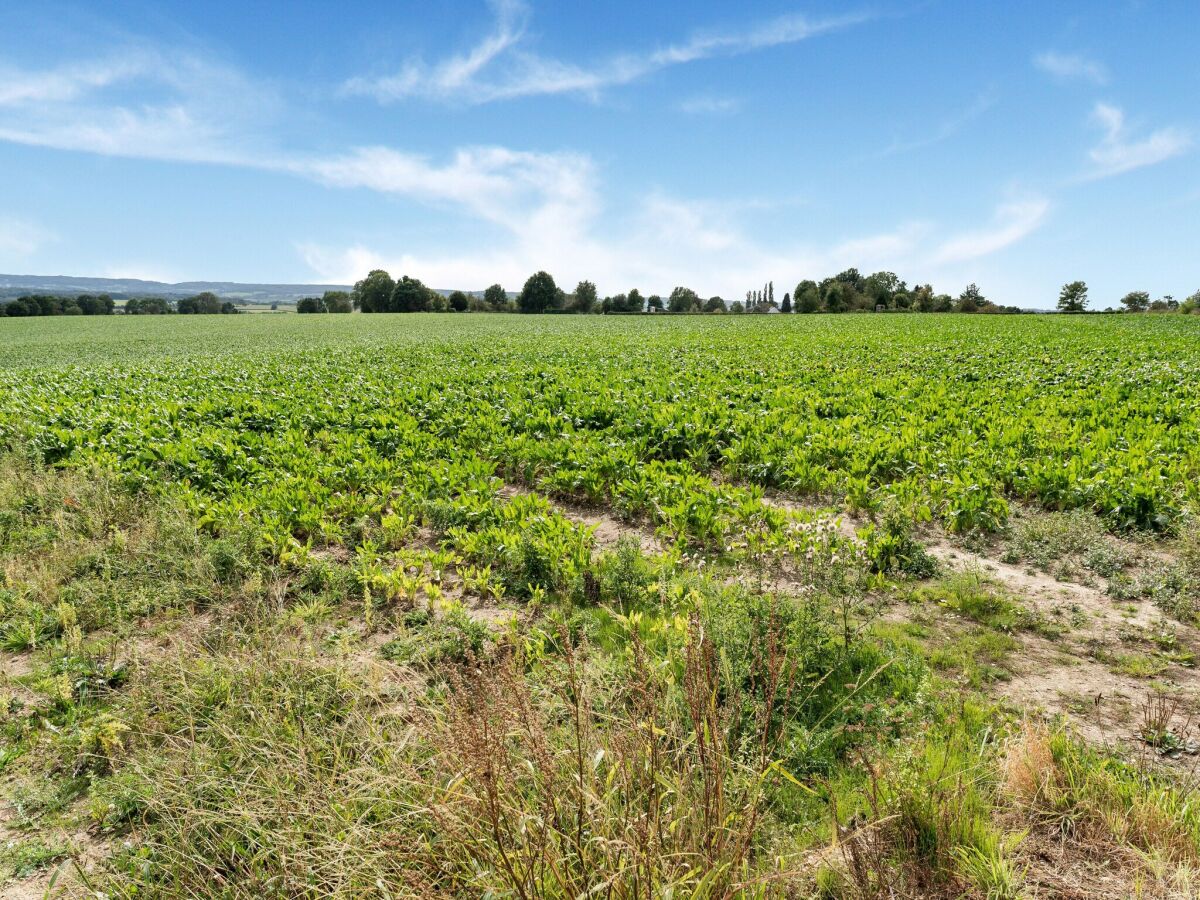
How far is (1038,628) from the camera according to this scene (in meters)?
4.81

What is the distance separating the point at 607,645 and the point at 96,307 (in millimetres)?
134752

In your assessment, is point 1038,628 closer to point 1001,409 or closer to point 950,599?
point 950,599

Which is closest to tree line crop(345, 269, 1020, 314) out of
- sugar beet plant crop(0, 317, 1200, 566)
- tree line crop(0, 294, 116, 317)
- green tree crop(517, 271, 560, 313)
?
green tree crop(517, 271, 560, 313)

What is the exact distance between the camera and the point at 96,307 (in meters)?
102

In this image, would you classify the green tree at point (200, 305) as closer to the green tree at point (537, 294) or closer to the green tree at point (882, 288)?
the green tree at point (537, 294)

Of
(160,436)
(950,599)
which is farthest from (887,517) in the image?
(160,436)

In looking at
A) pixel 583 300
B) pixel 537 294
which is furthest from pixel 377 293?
pixel 583 300

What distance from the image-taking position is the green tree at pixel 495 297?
392ft

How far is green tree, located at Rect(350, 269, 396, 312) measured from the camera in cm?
11125

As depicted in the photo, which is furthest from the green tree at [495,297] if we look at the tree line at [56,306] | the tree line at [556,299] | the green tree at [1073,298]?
the green tree at [1073,298]

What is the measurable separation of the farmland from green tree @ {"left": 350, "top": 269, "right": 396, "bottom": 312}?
106 meters

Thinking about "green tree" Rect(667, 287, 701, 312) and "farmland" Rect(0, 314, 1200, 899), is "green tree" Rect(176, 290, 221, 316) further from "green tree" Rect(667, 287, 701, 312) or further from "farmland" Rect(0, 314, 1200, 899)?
"farmland" Rect(0, 314, 1200, 899)

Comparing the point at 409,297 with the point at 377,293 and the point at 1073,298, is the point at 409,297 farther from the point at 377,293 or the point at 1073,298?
the point at 1073,298

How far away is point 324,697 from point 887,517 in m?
5.69
